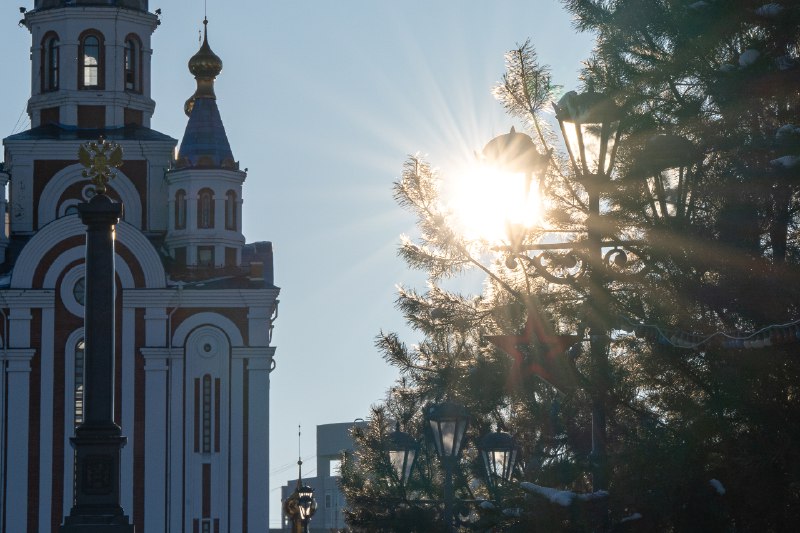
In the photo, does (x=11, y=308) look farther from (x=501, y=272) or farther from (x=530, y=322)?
(x=530, y=322)

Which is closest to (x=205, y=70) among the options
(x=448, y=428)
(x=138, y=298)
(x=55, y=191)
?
(x=55, y=191)

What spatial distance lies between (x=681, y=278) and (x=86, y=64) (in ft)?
124

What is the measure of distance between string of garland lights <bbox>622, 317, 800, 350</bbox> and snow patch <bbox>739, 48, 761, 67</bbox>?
2178 mm

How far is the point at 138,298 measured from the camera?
4747cm

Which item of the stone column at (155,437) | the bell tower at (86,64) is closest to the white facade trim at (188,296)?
the stone column at (155,437)

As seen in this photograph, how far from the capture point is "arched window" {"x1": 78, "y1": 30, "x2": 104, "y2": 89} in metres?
49.8

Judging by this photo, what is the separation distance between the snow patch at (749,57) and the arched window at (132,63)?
37.9 metres

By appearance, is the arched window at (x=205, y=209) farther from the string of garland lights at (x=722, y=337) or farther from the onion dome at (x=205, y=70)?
the string of garland lights at (x=722, y=337)

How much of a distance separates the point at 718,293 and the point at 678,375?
118 cm

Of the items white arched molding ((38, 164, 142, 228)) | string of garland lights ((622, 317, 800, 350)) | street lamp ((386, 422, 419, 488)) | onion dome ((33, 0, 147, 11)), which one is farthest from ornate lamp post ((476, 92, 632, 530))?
onion dome ((33, 0, 147, 11))

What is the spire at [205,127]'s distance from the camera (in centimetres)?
4859

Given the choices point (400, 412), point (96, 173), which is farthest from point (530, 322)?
point (96, 173)


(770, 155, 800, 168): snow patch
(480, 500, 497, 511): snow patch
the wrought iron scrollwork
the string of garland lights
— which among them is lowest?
(480, 500, 497, 511): snow patch

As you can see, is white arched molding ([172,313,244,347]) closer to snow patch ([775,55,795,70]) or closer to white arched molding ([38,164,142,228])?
white arched molding ([38,164,142,228])
